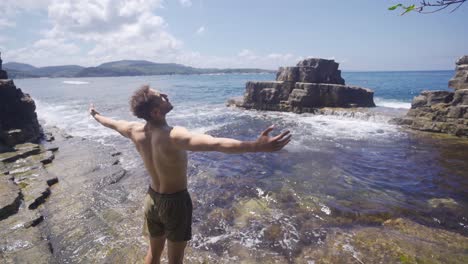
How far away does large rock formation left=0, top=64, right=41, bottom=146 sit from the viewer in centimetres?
1401

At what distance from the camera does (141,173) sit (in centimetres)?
995

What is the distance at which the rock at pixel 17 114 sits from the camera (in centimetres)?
1405

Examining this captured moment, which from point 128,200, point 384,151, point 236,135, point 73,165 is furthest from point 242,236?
point 236,135

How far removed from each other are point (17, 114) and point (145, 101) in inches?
657

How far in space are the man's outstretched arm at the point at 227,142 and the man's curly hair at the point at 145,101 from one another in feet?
1.24

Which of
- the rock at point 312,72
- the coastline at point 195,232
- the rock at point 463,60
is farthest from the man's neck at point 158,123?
the rock at point 312,72

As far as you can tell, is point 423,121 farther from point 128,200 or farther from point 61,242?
point 61,242

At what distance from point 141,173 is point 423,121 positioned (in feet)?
60.3

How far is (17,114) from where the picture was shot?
608 inches

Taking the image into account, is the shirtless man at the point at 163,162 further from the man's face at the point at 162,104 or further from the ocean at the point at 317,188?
the ocean at the point at 317,188

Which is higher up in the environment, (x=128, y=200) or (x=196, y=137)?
(x=196, y=137)

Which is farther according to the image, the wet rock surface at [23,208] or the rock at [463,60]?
the rock at [463,60]

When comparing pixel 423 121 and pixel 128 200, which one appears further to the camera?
pixel 423 121

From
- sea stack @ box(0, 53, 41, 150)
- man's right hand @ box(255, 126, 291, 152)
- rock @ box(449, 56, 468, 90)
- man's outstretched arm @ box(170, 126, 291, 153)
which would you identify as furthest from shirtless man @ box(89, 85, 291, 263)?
rock @ box(449, 56, 468, 90)
